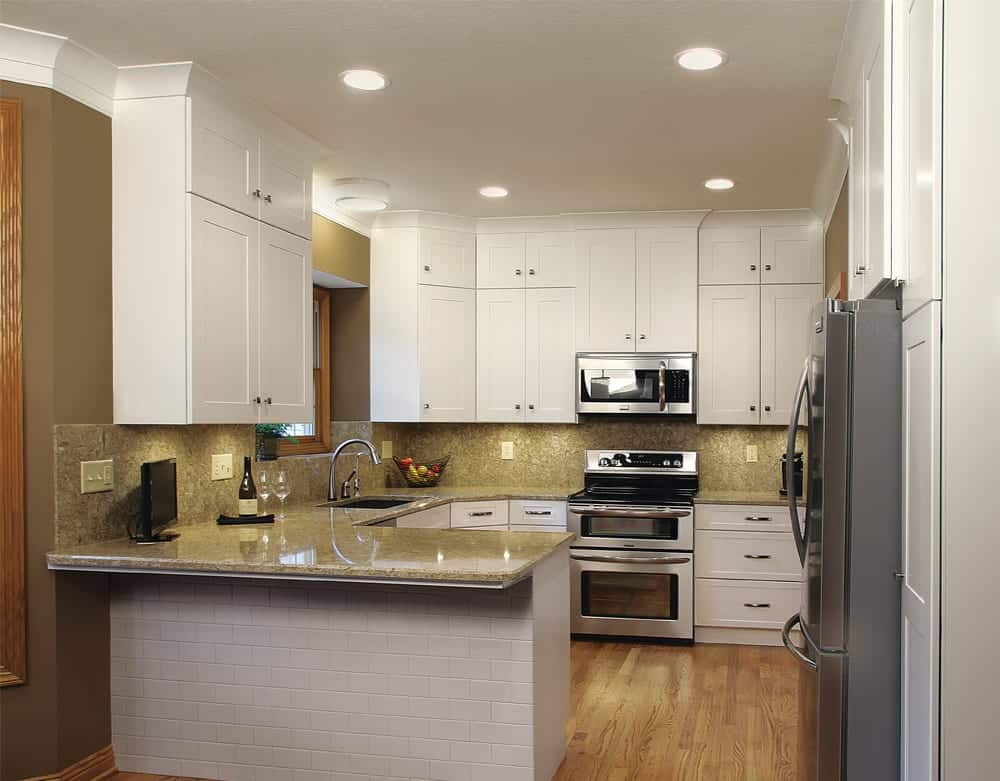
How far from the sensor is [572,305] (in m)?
5.81

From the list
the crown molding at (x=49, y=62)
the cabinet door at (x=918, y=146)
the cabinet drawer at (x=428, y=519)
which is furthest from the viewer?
the cabinet drawer at (x=428, y=519)

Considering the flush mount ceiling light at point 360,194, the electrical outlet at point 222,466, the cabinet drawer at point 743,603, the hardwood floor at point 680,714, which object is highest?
the flush mount ceiling light at point 360,194

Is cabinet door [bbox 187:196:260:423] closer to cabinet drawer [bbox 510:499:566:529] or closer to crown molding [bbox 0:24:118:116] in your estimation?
crown molding [bbox 0:24:118:116]

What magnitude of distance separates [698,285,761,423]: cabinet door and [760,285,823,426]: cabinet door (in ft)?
0.15

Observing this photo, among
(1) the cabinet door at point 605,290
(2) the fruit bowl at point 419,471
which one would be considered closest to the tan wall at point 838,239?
(1) the cabinet door at point 605,290

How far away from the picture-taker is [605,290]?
225 inches

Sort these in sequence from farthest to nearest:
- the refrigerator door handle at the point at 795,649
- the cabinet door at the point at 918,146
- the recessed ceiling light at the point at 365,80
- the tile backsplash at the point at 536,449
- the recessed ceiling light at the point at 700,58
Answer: the tile backsplash at the point at 536,449 → the recessed ceiling light at the point at 365,80 → the recessed ceiling light at the point at 700,58 → the refrigerator door handle at the point at 795,649 → the cabinet door at the point at 918,146

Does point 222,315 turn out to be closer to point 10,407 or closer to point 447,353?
point 10,407

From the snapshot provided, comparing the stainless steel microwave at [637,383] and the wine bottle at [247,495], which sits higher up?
the stainless steel microwave at [637,383]

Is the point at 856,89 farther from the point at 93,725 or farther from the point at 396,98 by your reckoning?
the point at 93,725

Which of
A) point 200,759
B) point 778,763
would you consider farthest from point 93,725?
point 778,763

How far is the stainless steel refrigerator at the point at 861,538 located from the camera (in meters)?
2.25

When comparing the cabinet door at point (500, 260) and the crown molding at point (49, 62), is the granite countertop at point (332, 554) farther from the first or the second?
the cabinet door at point (500, 260)

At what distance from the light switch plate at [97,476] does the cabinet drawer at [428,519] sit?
1451mm
